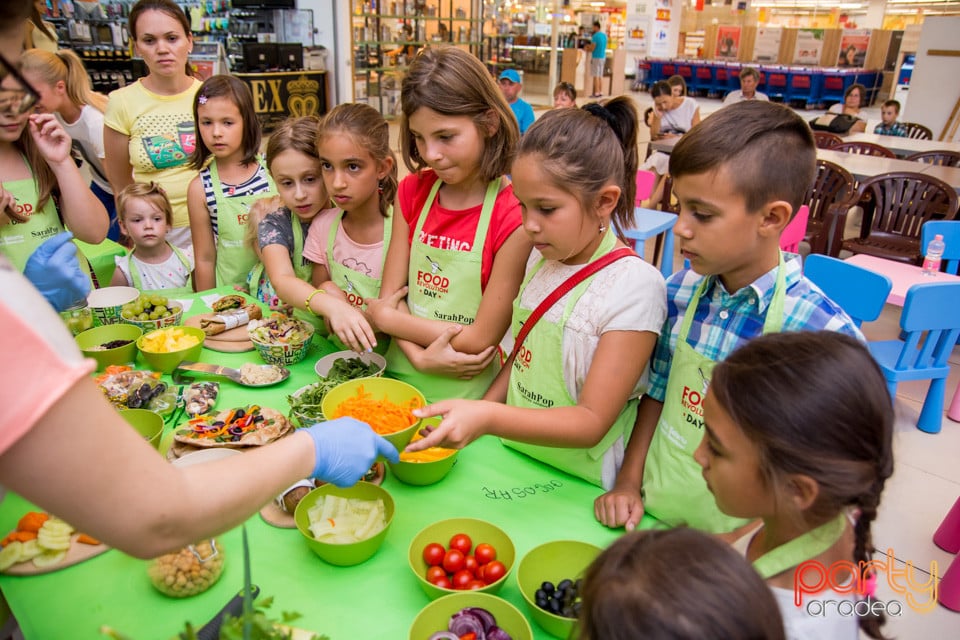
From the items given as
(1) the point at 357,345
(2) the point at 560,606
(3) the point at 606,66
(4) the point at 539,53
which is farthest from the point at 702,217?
(3) the point at 606,66

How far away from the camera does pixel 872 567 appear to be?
1036 mm

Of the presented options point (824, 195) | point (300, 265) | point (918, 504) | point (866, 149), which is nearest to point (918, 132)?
point (866, 149)

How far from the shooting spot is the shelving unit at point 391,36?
10.5 m

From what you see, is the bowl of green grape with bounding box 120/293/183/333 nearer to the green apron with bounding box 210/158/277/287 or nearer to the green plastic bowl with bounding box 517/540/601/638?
the green apron with bounding box 210/158/277/287

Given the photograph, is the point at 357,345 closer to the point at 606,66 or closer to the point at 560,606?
the point at 560,606

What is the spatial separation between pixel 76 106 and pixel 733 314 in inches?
157

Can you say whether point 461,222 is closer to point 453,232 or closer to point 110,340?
point 453,232

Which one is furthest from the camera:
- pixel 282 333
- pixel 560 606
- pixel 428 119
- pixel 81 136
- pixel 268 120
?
pixel 268 120

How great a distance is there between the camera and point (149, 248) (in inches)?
110

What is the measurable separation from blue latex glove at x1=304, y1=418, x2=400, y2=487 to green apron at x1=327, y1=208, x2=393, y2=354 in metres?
0.94

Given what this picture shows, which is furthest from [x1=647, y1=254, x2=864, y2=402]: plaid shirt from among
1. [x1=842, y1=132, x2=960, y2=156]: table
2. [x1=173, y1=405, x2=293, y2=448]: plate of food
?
[x1=842, y1=132, x2=960, y2=156]: table

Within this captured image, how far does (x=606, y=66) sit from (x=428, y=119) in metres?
19.6

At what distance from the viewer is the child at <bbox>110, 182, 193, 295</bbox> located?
2740 millimetres

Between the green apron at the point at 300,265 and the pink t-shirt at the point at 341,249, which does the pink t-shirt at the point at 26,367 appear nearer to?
the pink t-shirt at the point at 341,249
